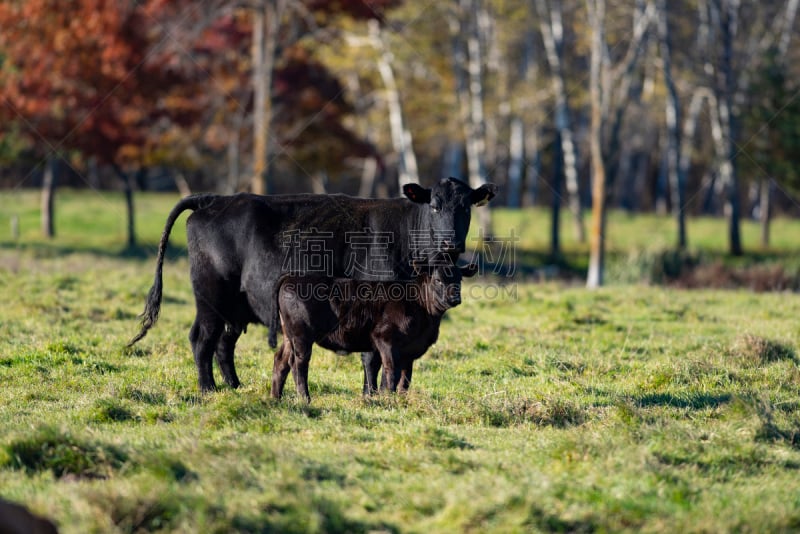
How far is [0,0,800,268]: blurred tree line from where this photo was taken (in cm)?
2828

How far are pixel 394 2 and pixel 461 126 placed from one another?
7204 mm

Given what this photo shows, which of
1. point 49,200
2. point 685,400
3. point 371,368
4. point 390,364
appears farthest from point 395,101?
point 685,400

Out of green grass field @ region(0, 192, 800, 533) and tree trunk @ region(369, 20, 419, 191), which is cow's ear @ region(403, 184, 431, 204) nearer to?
green grass field @ region(0, 192, 800, 533)

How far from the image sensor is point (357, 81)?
4100cm

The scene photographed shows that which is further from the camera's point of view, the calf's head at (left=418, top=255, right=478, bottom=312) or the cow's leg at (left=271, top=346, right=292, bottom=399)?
the cow's leg at (left=271, top=346, right=292, bottom=399)

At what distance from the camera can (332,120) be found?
31.3 m

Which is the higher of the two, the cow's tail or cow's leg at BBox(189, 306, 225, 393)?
the cow's tail

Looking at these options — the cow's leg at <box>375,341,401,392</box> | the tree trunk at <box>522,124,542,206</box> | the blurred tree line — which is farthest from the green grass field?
the tree trunk at <box>522,124,542,206</box>

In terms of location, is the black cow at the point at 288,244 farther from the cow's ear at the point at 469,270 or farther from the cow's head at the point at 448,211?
the cow's ear at the point at 469,270

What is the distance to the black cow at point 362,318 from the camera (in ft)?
29.0

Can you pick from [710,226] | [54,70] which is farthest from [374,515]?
[710,226]

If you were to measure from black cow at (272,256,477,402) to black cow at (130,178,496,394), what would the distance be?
1.60 feet

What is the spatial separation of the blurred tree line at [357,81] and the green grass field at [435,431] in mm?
13876

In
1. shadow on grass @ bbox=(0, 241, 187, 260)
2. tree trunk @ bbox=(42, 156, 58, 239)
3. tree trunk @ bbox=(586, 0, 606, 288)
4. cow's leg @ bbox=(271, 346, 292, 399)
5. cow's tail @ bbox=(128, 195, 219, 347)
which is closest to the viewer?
cow's leg @ bbox=(271, 346, 292, 399)
